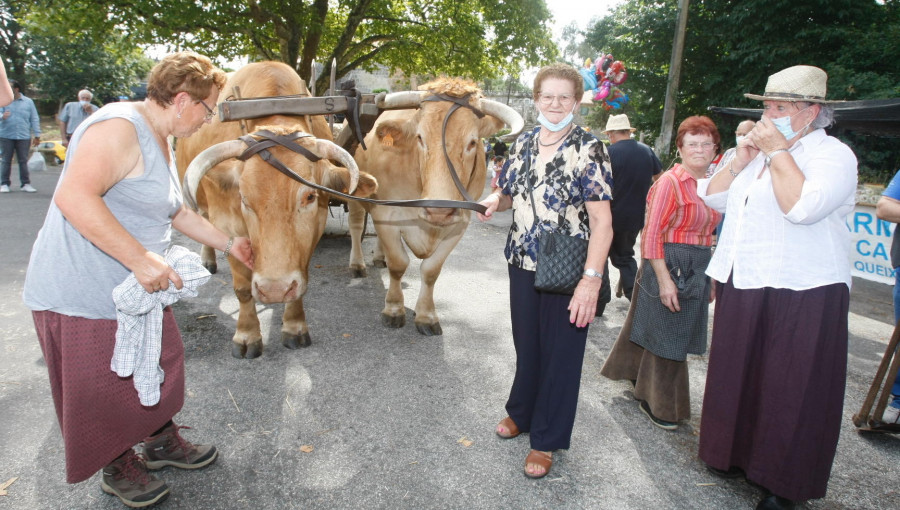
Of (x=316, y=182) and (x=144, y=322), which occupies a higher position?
(x=316, y=182)

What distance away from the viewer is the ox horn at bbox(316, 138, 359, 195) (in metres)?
3.49

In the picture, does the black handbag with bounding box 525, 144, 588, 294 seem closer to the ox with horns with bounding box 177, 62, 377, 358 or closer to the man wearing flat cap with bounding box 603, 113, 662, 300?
the ox with horns with bounding box 177, 62, 377, 358

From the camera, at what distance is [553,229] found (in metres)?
2.50

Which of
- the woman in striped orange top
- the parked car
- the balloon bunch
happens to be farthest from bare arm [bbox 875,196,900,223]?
the parked car

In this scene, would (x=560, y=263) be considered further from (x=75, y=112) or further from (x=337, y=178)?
(x=75, y=112)

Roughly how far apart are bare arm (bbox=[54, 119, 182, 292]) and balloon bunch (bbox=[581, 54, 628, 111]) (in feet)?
23.6

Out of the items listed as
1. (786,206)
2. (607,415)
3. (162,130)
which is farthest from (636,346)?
(162,130)

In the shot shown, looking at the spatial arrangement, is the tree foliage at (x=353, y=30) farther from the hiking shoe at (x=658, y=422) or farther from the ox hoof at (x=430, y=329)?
the hiking shoe at (x=658, y=422)

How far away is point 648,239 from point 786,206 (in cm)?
94

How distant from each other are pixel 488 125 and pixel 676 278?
73.0 inches

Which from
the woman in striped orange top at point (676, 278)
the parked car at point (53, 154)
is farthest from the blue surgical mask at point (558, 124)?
the parked car at point (53, 154)

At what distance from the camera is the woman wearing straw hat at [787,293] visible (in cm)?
222

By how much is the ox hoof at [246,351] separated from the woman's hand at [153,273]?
206cm

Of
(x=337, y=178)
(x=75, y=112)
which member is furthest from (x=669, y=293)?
(x=75, y=112)
